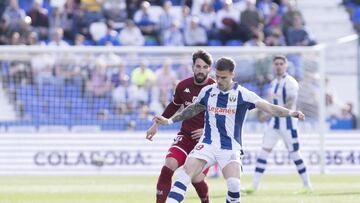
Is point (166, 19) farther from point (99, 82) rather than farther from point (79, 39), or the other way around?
point (99, 82)

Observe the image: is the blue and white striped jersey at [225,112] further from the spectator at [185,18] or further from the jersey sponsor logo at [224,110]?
the spectator at [185,18]

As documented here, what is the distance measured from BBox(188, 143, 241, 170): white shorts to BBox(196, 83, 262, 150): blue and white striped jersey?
58 mm

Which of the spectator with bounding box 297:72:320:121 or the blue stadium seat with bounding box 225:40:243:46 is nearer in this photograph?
the spectator with bounding box 297:72:320:121

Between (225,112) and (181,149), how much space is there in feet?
4.97

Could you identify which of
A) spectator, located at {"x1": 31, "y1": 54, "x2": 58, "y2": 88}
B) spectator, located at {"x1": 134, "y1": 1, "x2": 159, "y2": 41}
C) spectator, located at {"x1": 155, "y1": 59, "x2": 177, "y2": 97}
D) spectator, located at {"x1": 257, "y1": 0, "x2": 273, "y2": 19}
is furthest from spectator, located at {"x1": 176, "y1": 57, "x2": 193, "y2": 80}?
spectator, located at {"x1": 257, "y1": 0, "x2": 273, "y2": 19}

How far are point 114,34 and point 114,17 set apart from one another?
5.09 ft

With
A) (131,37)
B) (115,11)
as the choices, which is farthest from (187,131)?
(115,11)

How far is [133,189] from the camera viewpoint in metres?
20.5

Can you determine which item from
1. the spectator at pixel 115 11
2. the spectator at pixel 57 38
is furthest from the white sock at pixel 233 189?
the spectator at pixel 115 11

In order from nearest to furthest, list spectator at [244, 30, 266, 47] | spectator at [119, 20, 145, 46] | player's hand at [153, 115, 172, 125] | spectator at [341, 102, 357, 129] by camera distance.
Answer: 1. player's hand at [153, 115, 172, 125]
2. spectator at [341, 102, 357, 129]
3. spectator at [244, 30, 266, 47]
4. spectator at [119, 20, 145, 46]

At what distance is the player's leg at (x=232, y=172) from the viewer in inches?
531

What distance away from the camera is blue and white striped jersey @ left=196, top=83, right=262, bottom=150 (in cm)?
1366

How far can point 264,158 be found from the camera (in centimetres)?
2034

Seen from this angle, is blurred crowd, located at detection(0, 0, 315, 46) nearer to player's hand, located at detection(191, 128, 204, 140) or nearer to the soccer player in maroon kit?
the soccer player in maroon kit
